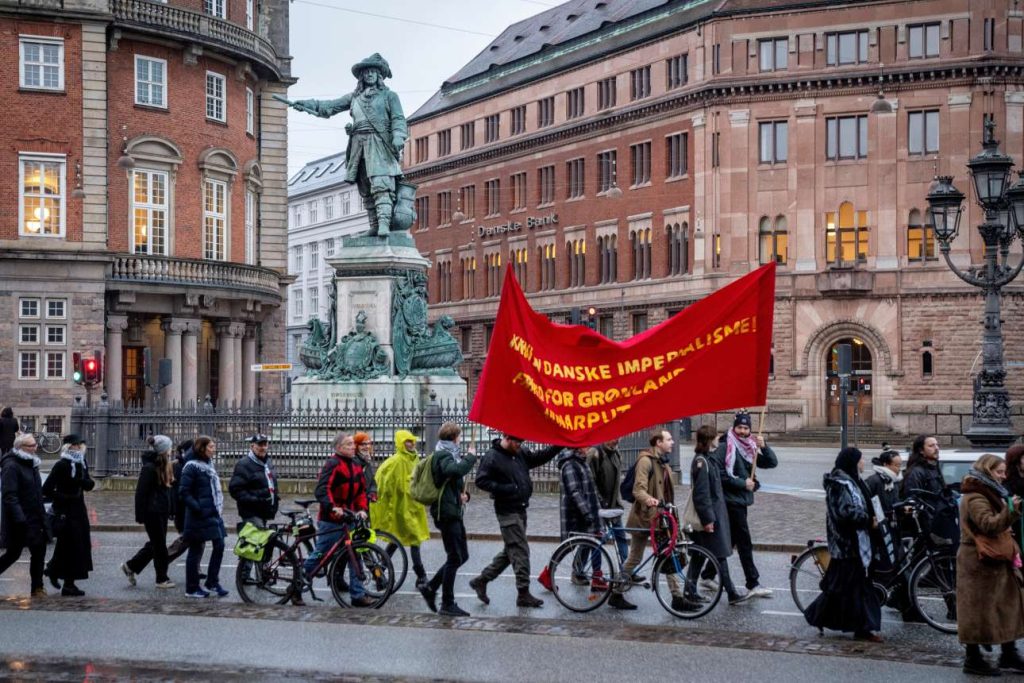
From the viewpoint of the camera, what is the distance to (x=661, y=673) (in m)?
Answer: 11.0

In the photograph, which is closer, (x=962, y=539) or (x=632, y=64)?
(x=962, y=539)

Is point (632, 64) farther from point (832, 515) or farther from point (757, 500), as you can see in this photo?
point (832, 515)

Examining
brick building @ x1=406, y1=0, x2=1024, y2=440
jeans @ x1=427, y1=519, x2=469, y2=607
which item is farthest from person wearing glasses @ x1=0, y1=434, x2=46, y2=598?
brick building @ x1=406, y1=0, x2=1024, y2=440

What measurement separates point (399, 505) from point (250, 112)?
1622 inches

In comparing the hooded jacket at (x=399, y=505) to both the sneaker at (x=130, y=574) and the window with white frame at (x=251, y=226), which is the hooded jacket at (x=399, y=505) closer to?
the sneaker at (x=130, y=574)

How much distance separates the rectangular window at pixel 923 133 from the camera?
6056 cm

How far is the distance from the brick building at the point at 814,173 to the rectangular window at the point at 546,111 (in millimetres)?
3911

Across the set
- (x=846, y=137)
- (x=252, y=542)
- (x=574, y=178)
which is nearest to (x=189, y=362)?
(x=846, y=137)

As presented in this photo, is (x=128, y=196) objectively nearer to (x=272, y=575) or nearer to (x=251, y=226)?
(x=251, y=226)

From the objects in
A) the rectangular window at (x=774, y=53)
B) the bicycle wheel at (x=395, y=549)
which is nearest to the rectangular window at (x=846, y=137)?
the rectangular window at (x=774, y=53)

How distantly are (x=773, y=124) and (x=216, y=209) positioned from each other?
80.9 feet

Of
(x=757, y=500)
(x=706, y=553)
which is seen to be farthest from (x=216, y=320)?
(x=706, y=553)

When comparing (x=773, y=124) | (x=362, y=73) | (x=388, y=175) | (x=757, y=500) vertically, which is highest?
(x=773, y=124)

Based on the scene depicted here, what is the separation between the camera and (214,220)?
171 ft
